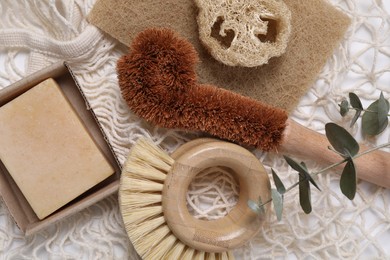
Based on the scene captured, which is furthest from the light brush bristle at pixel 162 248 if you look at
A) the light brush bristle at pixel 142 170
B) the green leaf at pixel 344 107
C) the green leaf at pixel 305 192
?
the green leaf at pixel 344 107

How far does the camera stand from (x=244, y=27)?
34.9 inches

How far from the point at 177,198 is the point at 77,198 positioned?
6.9 inches

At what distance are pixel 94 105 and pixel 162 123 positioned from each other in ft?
0.48

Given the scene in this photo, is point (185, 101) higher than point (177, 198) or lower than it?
higher

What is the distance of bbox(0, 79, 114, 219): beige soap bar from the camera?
33.4 inches

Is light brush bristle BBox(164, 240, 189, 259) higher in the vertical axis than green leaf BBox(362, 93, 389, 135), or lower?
lower

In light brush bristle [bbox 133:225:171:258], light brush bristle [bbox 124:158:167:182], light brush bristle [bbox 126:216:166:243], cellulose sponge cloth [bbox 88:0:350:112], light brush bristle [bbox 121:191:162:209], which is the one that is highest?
cellulose sponge cloth [bbox 88:0:350:112]

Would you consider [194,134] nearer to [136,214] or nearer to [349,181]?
[136,214]

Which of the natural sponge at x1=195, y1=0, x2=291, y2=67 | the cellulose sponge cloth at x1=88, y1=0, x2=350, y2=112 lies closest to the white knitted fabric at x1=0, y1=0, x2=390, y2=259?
the cellulose sponge cloth at x1=88, y1=0, x2=350, y2=112

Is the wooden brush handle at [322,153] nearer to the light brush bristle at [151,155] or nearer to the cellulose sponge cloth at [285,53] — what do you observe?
the cellulose sponge cloth at [285,53]

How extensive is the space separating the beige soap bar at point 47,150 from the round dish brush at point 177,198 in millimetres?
66

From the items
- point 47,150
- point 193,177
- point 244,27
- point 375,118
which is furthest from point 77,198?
point 375,118

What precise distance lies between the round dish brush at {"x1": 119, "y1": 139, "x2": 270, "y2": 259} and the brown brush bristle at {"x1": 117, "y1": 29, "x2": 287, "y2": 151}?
0.04m

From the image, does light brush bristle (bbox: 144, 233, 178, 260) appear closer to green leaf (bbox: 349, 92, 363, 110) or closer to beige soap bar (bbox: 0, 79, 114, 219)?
beige soap bar (bbox: 0, 79, 114, 219)
